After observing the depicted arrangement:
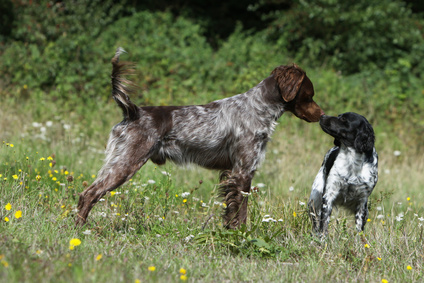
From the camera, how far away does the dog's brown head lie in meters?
4.71

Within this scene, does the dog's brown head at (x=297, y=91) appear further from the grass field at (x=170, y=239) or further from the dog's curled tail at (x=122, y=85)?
the dog's curled tail at (x=122, y=85)

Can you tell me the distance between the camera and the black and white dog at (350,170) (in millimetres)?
4441

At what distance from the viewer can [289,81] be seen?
4.72 meters

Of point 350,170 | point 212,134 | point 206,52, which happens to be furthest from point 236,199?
point 206,52

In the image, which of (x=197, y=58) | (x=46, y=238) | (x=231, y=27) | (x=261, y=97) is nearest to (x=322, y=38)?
(x=231, y=27)

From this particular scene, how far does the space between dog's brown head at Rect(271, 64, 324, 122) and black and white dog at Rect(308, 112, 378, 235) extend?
0.75ft

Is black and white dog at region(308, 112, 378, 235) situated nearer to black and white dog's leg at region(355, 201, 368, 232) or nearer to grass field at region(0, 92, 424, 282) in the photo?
black and white dog's leg at region(355, 201, 368, 232)

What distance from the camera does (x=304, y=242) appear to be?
4.14m

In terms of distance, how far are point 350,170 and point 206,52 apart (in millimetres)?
8307

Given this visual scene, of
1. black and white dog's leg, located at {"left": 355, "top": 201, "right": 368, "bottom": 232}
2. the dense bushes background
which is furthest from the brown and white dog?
the dense bushes background

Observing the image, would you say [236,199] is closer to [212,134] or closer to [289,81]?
[212,134]

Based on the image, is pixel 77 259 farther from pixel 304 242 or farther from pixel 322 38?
pixel 322 38

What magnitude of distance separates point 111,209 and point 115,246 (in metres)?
1.05

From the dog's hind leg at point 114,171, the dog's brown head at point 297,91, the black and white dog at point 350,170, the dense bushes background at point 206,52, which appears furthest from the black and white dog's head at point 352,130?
the dense bushes background at point 206,52
